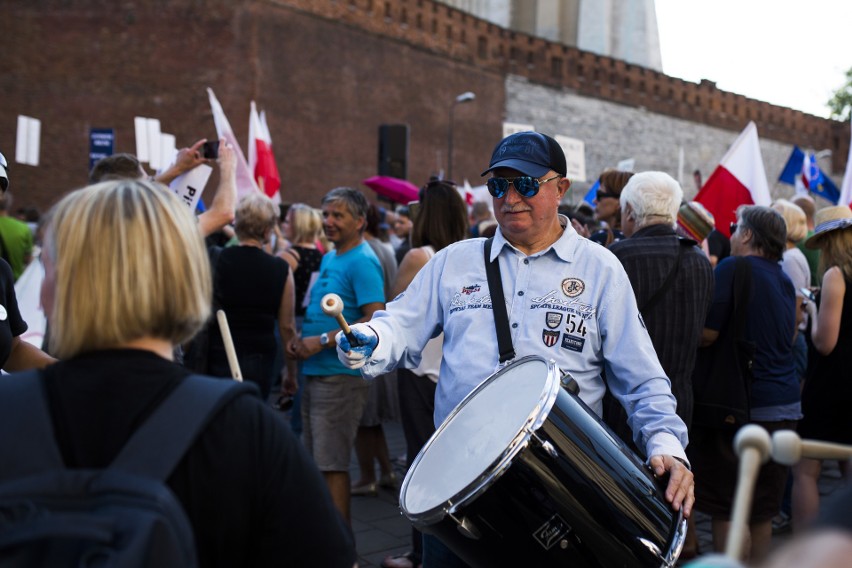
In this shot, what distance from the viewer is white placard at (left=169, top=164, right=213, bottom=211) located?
4.91 metres

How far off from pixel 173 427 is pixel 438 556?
1.61 meters

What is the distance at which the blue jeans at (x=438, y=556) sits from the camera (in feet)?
9.56

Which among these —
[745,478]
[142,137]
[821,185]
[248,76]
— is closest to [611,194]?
[745,478]

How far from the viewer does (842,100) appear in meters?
58.2

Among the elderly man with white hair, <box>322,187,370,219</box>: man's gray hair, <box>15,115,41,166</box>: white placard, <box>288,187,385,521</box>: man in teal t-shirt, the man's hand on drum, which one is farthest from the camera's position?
<box>15,115,41,166</box>: white placard

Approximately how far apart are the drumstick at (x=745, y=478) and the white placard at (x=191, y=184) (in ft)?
13.4

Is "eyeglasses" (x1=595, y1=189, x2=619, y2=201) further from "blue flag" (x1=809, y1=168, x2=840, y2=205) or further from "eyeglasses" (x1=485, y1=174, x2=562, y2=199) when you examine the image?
"blue flag" (x1=809, y1=168, x2=840, y2=205)

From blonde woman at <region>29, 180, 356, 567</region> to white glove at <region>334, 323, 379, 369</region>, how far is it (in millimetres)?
1211

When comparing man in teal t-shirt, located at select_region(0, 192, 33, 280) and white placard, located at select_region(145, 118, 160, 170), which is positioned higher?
white placard, located at select_region(145, 118, 160, 170)

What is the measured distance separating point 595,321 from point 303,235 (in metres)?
4.93

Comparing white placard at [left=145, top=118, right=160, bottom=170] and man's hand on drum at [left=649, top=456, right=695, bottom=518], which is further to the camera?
white placard at [left=145, top=118, right=160, bottom=170]

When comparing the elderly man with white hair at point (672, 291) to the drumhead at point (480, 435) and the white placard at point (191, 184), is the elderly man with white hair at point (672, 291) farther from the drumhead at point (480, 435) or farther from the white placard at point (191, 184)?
the white placard at point (191, 184)

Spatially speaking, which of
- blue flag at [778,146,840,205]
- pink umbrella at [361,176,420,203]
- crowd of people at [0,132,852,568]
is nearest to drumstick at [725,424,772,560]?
crowd of people at [0,132,852,568]

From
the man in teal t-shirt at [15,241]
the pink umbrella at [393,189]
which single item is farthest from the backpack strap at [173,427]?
the pink umbrella at [393,189]
